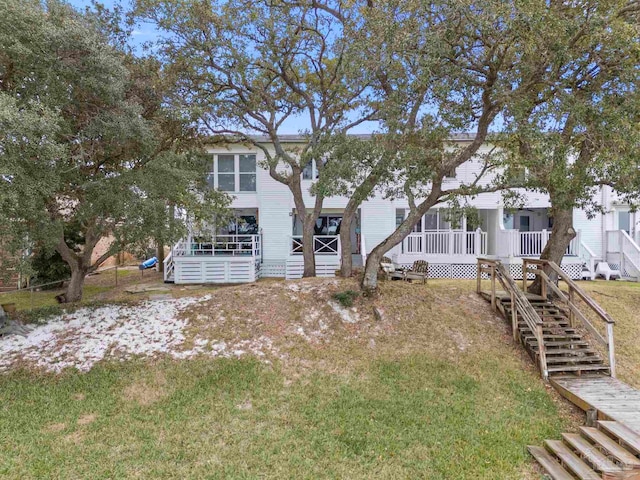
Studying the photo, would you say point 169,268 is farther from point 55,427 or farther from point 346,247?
point 55,427

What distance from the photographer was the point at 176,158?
382 inches

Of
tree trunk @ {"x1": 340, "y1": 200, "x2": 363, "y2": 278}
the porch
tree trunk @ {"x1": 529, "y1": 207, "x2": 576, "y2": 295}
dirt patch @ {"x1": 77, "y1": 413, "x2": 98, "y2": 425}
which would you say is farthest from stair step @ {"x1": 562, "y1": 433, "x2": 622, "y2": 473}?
the porch

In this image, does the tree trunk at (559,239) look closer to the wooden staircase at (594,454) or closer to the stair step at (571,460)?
the wooden staircase at (594,454)

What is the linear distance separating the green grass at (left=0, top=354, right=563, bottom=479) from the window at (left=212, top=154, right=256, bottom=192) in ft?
38.3

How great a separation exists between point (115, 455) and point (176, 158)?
22.9ft

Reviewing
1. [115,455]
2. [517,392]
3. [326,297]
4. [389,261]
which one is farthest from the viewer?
[389,261]

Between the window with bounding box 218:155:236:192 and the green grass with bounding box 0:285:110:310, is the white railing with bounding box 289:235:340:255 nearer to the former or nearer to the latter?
the window with bounding box 218:155:236:192

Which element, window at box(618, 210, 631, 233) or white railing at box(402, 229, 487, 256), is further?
window at box(618, 210, 631, 233)

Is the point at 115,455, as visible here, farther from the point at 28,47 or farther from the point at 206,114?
the point at 206,114

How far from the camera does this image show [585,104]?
6664mm

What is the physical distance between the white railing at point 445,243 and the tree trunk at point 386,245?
21.2 ft

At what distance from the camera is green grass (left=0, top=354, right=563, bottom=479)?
182 inches

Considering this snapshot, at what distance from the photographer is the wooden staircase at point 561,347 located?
24.1ft

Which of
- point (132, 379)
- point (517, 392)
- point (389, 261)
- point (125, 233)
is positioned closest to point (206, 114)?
point (125, 233)
